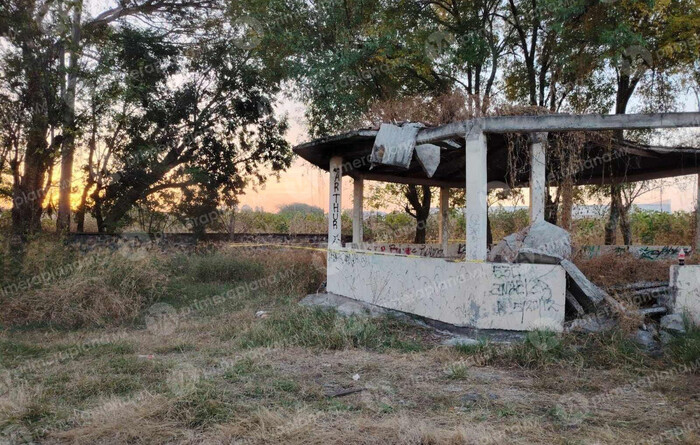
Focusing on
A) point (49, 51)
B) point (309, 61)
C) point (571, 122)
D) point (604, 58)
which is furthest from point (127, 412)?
point (49, 51)

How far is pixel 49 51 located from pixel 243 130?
21.8 ft

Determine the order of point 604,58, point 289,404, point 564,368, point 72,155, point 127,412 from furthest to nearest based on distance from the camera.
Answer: point 72,155 < point 604,58 < point 564,368 < point 289,404 < point 127,412

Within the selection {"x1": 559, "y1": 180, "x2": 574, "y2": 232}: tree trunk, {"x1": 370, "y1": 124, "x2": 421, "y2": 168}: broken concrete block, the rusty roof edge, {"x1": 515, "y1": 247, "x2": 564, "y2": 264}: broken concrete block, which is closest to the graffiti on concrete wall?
{"x1": 515, "y1": 247, "x2": 564, "y2": 264}: broken concrete block

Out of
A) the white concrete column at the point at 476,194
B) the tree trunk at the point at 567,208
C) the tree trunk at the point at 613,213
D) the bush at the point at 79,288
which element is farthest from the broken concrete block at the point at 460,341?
the tree trunk at the point at 613,213

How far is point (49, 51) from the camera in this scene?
14648 mm

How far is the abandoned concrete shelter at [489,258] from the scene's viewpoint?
23.5 ft

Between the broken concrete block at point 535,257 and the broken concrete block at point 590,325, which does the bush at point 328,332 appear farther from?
the broken concrete block at point 590,325

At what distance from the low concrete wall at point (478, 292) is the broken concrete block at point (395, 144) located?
5.48ft

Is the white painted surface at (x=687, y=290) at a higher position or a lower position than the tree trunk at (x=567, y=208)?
lower

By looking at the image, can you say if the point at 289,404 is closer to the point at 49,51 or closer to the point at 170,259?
the point at 170,259

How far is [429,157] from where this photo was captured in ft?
26.4

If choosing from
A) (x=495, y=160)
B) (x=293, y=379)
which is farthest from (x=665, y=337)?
(x=495, y=160)

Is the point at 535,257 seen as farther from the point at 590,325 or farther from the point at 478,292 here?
the point at 590,325

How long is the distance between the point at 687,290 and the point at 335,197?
6.30 meters
